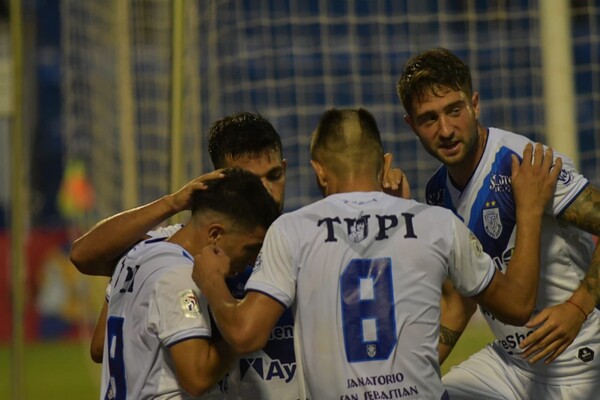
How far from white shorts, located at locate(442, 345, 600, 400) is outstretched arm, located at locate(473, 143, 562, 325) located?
3.13 ft

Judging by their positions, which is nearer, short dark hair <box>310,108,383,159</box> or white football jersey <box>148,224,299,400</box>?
short dark hair <box>310,108,383,159</box>

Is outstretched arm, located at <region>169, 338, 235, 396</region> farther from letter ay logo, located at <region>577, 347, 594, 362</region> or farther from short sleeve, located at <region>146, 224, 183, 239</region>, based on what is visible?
letter ay logo, located at <region>577, 347, 594, 362</region>

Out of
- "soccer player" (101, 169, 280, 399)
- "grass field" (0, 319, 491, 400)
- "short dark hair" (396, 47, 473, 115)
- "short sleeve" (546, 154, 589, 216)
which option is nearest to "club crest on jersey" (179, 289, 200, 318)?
"soccer player" (101, 169, 280, 399)

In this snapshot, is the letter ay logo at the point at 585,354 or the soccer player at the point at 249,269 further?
the letter ay logo at the point at 585,354

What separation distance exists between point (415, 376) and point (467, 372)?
1445 millimetres

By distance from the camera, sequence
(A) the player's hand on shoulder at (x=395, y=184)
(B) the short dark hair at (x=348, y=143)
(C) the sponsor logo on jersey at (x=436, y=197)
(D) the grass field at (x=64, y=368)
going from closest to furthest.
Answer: (B) the short dark hair at (x=348, y=143) < (A) the player's hand on shoulder at (x=395, y=184) < (C) the sponsor logo on jersey at (x=436, y=197) < (D) the grass field at (x=64, y=368)

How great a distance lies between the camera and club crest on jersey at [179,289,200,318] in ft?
12.8

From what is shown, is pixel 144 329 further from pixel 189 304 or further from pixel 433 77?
pixel 433 77

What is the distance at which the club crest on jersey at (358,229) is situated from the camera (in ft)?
12.8

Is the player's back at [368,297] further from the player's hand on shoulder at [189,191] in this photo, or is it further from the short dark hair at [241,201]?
the player's hand on shoulder at [189,191]

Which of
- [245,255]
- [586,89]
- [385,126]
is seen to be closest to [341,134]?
[245,255]

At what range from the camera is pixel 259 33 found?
1362 centimetres

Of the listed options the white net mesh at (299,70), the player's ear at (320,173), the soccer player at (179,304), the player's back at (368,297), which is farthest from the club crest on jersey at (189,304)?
the white net mesh at (299,70)

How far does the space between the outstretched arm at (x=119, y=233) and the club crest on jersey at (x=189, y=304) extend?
1.57 feet
